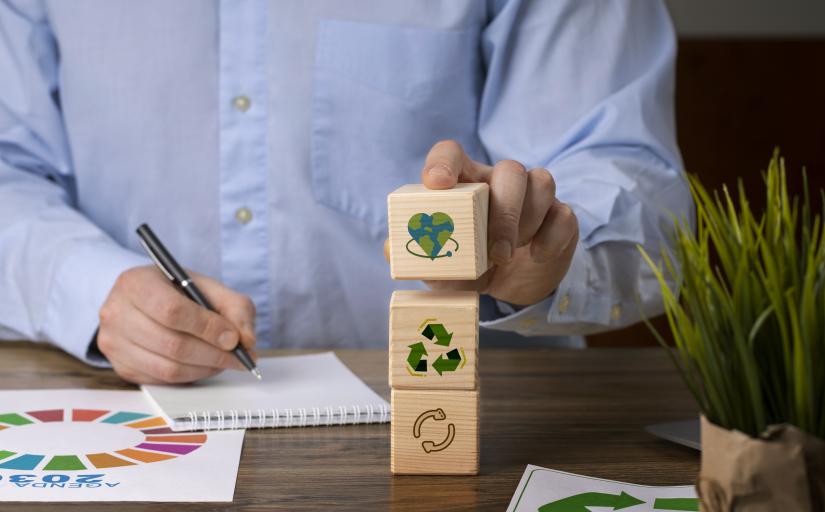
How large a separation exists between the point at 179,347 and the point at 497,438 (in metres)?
0.35

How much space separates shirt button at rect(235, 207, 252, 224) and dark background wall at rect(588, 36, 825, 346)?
2.06 meters

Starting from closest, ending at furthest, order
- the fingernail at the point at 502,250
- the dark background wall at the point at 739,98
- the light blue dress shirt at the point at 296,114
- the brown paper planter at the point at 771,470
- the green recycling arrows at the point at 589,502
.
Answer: the brown paper planter at the point at 771,470 < the green recycling arrows at the point at 589,502 < the fingernail at the point at 502,250 < the light blue dress shirt at the point at 296,114 < the dark background wall at the point at 739,98

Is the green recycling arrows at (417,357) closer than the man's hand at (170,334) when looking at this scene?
Yes

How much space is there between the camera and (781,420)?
1.68ft

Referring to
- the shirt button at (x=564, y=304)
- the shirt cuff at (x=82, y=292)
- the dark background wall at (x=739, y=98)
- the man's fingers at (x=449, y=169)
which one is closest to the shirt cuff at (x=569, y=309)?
the shirt button at (x=564, y=304)

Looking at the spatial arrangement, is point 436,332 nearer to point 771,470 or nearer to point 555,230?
point 555,230

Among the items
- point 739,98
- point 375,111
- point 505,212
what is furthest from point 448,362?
point 739,98

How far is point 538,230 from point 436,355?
0.62ft

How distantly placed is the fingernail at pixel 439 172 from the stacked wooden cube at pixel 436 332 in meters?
0.01

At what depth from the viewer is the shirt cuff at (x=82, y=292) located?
1.10 metres

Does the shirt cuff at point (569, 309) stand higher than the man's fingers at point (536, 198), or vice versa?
the man's fingers at point (536, 198)

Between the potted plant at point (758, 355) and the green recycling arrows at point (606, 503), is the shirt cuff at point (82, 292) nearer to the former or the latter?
the green recycling arrows at point (606, 503)

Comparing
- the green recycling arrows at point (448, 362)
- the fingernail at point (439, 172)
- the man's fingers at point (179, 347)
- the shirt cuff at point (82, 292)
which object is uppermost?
the fingernail at point (439, 172)

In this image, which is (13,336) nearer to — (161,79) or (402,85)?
(161,79)
